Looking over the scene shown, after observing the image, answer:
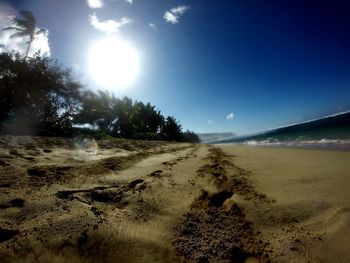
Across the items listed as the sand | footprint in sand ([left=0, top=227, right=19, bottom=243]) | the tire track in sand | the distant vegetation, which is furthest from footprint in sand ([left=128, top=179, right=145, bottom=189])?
the distant vegetation

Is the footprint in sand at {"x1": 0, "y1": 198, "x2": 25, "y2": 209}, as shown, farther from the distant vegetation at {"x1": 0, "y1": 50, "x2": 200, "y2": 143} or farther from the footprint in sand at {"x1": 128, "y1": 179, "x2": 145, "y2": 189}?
the distant vegetation at {"x1": 0, "y1": 50, "x2": 200, "y2": 143}

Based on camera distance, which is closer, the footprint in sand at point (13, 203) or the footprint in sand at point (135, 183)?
the footprint in sand at point (13, 203)

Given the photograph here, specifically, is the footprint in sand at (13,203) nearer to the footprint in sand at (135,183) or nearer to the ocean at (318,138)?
the footprint in sand at (135,183)

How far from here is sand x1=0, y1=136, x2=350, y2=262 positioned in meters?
1.30

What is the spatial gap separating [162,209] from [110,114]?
23095mm

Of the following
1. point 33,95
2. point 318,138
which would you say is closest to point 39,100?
point 33,95

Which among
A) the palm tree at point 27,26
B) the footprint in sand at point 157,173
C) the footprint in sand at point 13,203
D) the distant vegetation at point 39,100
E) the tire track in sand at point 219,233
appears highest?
the palm tree at point 27,26

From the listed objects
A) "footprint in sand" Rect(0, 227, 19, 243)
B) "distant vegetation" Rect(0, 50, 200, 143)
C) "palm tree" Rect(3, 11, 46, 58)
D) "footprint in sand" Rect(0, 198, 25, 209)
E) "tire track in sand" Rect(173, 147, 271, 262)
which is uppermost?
"palm tree" Rect(3, 11, 46, 58)

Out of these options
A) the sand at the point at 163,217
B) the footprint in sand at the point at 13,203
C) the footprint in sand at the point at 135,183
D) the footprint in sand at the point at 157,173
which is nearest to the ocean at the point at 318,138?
the sand at the point at 163,217

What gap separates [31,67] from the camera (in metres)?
11.6

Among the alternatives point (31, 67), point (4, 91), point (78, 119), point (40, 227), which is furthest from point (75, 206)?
point (78, 119)

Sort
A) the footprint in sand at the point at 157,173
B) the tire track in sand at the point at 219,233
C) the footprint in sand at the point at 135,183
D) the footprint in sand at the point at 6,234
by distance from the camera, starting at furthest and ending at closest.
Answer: the footprint in sand at the point at 157,173 → the footprint in sand at the point at 135,183 → the tire track in sand at the point at 219,233 → the footprint in sand at the point at 6,234

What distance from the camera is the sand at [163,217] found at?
1.30 metres

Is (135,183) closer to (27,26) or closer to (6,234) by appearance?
(6,234)
